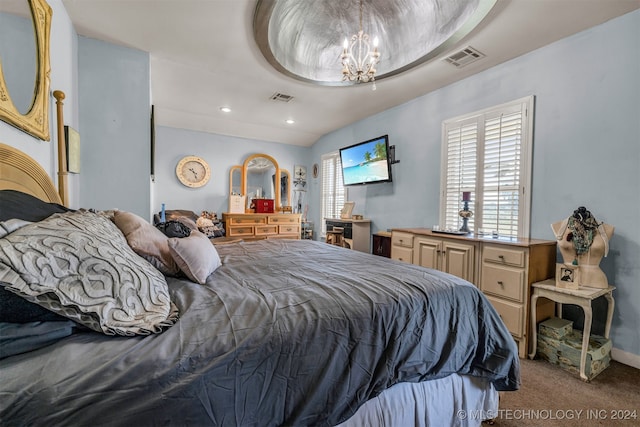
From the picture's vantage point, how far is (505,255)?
2107 millimetres

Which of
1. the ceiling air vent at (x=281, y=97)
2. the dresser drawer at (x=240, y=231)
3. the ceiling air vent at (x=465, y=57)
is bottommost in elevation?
the dresser drawer at (x=240, y=231)

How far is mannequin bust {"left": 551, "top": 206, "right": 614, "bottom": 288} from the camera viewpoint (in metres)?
1.84

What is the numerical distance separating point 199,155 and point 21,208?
13.5 ft

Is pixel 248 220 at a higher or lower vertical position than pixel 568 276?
higher

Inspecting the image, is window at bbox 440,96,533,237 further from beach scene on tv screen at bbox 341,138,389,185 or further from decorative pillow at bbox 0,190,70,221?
decorative pillow at bbox 0,190,70,221

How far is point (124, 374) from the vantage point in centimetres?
65

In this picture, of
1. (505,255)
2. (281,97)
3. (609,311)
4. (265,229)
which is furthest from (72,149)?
(609,311)

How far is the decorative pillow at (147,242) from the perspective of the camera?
118 centimetres

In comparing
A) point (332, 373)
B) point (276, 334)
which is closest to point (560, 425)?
point (332, 373)

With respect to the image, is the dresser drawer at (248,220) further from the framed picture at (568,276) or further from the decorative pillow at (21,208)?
the framed picture at (568,276)

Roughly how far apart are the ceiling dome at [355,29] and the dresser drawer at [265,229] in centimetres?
246

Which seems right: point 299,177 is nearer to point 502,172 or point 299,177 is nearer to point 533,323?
point 502,172

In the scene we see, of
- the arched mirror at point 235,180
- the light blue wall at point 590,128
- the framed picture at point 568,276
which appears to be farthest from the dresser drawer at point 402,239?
the arched mirror at point 235,180

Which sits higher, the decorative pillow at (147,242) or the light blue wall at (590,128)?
the light blue wall at (590,128)
